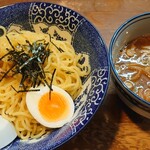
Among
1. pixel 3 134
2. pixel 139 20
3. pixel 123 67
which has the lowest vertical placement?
pixel 3 134

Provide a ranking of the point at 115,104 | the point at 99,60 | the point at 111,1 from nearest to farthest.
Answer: the point at 99,60 → the point at 115,104 → the point at 111,1

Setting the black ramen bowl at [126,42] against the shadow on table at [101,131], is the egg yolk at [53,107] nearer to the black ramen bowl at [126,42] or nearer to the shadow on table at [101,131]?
the shadow on table at [101,131]

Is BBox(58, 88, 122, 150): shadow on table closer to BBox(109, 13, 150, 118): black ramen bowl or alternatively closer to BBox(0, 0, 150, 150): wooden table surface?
BBox(0, 0, 150, 150): wooden table surface

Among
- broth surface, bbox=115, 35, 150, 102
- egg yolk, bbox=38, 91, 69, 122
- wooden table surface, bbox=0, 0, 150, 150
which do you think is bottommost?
wooden table surface, bbox=0, 0, 150, 150

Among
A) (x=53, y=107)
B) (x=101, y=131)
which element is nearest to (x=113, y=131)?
(x=101, y=131)

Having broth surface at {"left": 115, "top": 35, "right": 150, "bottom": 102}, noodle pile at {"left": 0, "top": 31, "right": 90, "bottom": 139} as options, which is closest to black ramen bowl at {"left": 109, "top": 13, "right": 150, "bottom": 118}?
broth surface at {"left": 115, "top": 35, "right": 150, "bottom": 102}

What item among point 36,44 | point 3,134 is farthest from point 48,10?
point 3,134

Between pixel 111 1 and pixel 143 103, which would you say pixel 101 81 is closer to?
pixel 143 103

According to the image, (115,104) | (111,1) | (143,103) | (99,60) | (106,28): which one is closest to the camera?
(143,103)
